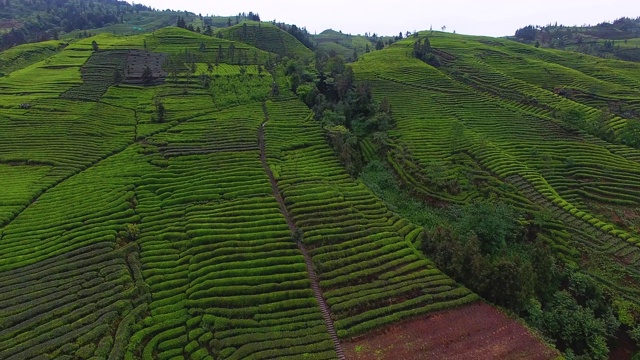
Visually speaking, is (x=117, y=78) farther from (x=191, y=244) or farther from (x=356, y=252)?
(x=356, y=252)

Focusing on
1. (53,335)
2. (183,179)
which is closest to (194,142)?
(183,179)

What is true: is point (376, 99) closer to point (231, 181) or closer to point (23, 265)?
point (231, 181)

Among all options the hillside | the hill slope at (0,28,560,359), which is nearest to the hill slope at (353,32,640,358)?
the hillside

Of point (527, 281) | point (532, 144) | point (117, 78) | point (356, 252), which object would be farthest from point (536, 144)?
point (117, 78)

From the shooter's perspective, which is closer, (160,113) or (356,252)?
(356,252)

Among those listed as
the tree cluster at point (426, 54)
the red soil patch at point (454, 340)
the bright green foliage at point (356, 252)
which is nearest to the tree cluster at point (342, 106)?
the bright green foliage at point (356, 252)

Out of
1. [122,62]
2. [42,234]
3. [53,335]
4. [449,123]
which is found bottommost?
[53,335]
